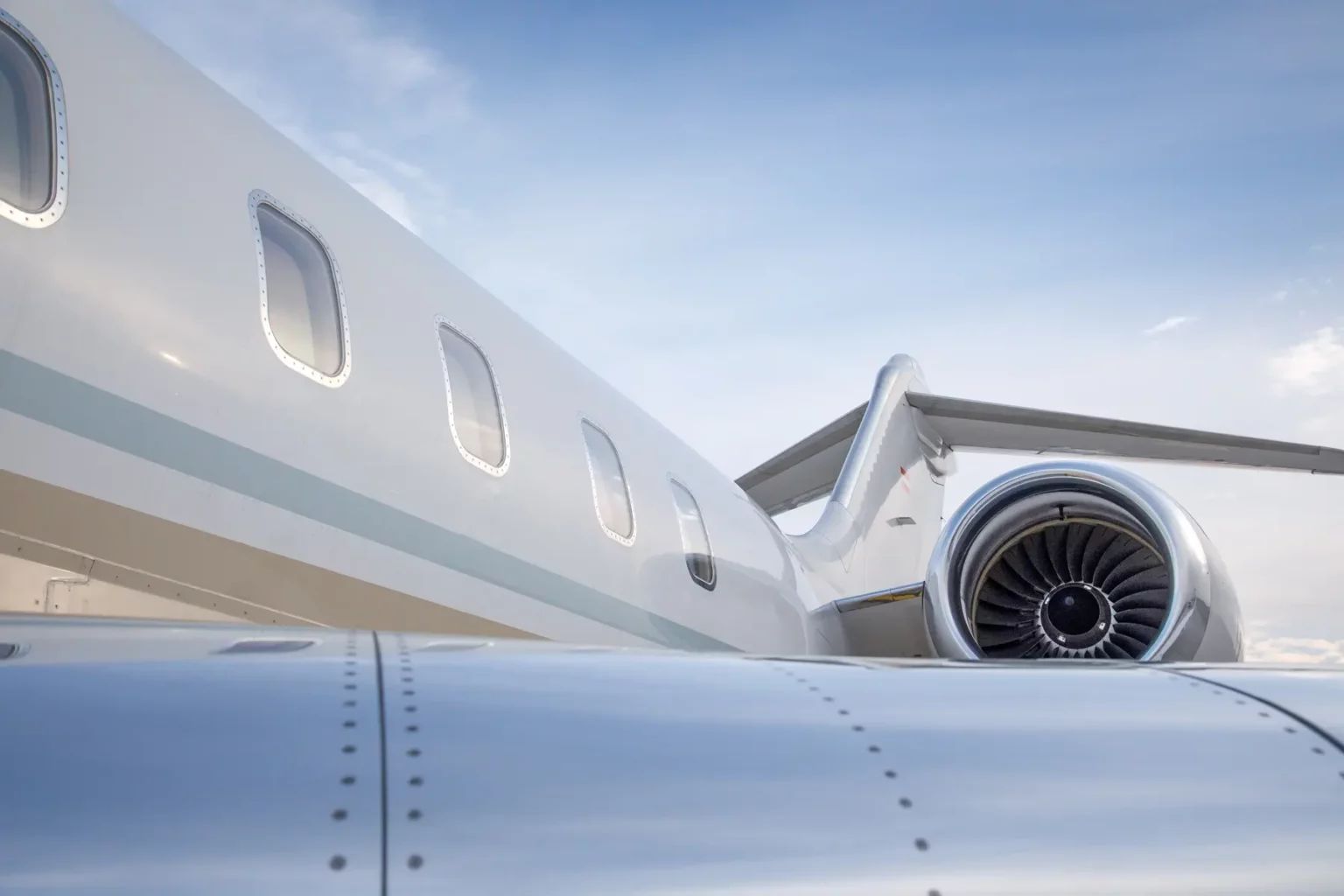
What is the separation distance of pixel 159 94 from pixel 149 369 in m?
1.10

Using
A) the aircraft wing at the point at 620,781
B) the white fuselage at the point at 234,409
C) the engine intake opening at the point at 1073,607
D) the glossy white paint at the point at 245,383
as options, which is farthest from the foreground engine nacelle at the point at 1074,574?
the aircraft wing at the point at 620,781

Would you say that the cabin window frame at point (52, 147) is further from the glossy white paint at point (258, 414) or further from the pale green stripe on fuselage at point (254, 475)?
the pale green stripe on fuselage at point (254, 475)

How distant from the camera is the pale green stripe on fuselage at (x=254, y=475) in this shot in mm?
3703

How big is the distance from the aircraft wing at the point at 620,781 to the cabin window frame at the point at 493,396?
3152 millimetres

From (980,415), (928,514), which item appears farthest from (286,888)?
(928,514)

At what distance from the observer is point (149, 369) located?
3990 millimetres

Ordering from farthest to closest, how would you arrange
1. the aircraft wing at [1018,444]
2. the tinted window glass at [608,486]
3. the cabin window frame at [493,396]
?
1. the aircraft wing at [1018,444]
2. the tinted window glass at [608,486]
3. the cabin window frame at [493,396]

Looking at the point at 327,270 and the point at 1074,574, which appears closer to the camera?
the point at 327,270

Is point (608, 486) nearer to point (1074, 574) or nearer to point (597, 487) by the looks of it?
point (597, 487)

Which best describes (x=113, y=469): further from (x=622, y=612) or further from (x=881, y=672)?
(x=622, y=612)

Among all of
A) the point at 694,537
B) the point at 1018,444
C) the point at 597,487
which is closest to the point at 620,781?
the point at 597,487

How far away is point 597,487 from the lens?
643 centimetres

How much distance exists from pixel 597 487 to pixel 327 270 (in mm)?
1961

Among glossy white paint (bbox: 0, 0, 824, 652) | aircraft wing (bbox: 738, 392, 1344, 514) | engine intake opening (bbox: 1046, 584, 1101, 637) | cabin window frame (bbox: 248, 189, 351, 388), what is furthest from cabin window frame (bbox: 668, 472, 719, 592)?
aircraft wing (bbox: 738, 392, 1344, 514)
